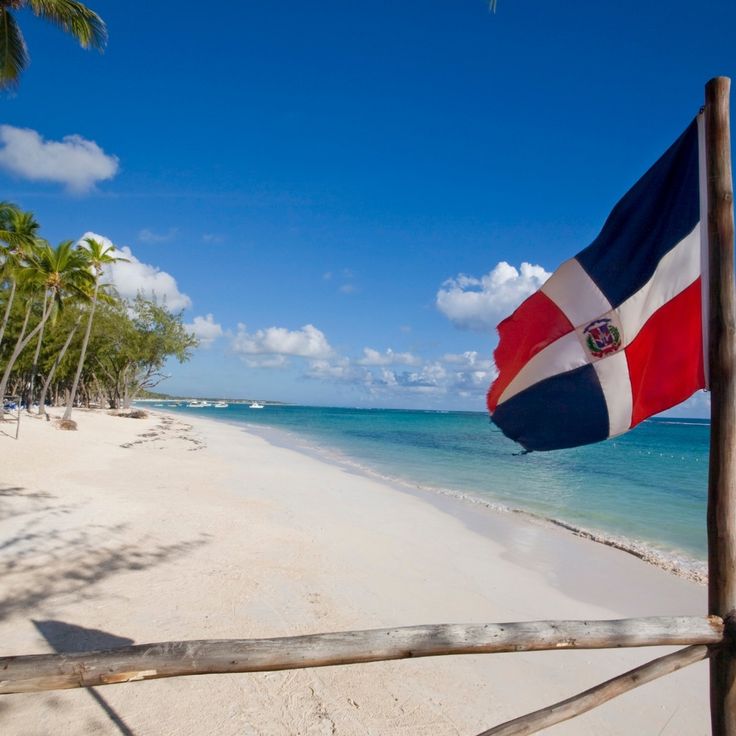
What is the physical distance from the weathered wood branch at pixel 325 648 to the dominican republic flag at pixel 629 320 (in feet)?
3.20

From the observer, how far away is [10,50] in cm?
1107

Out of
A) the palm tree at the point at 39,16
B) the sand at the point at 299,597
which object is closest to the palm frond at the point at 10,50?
the palm tree at the point at 39,16

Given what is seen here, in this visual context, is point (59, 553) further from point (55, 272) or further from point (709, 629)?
point (55, 272)

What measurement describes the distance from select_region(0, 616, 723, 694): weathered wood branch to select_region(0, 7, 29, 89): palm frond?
1366cm

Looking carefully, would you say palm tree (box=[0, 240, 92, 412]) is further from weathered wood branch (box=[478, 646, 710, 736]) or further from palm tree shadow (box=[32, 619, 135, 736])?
weathered wood branch (box=[478, 646, 710, 736])

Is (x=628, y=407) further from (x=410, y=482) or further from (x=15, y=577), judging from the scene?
(x=410, y=482)

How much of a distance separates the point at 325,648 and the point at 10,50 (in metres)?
14.3

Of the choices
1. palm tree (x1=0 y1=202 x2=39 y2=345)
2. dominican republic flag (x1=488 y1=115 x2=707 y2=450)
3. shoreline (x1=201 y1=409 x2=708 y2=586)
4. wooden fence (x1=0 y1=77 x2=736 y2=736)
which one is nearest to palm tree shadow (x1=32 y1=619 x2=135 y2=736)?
wooden fence (x1=0 y1=77 x2=736 y2=736)

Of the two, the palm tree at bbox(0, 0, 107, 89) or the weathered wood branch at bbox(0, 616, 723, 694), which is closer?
the weathered wood branch at bbox(0, 616, 723, 694)

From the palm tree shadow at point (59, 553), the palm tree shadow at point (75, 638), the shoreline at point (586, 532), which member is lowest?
the shoreline at point (586, 532)

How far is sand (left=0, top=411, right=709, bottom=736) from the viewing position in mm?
3914

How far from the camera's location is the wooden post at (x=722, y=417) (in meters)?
2.46

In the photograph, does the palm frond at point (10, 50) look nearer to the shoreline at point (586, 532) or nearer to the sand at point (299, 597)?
the sand at point (299, 597)

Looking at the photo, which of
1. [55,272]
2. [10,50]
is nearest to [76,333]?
[55,272]
